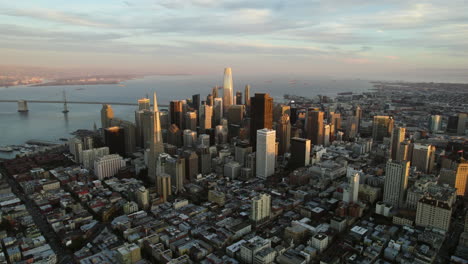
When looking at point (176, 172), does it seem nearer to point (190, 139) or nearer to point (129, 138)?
point (190, 139)

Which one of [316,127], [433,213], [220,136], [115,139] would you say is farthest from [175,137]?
[433,213]

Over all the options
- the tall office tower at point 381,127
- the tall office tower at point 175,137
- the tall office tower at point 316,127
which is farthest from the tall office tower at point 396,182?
the tall office tower at point 175,137

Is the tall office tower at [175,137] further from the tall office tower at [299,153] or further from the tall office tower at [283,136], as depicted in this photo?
the tall office tower at [299,153]

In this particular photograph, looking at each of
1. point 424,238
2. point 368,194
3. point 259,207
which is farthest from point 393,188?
point 259,207

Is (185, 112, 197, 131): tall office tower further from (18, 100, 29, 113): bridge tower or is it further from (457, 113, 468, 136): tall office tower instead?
(18, 100, 29, 113): bridge tower

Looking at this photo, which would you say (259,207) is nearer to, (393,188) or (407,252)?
(407,252)
